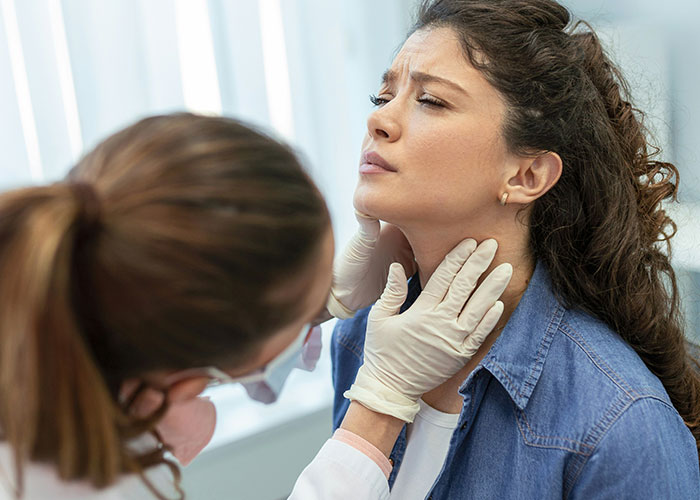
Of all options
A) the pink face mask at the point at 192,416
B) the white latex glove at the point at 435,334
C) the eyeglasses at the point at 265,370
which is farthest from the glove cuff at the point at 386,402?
the eyeglasses at the point at 265,370

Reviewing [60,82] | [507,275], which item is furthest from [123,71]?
[507,275]

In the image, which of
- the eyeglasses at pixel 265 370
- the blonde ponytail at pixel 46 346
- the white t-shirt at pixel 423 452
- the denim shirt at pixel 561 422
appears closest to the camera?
the blonde ponytail at pixel 46 346

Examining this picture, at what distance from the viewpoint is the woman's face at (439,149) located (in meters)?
1.12

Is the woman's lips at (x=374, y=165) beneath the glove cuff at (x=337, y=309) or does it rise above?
above

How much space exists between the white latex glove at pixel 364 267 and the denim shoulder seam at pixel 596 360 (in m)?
0.41

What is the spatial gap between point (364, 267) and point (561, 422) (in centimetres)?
52

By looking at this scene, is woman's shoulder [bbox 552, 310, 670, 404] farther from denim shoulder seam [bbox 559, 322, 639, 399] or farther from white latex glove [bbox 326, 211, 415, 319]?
white latex glove [bbox 326, 211, 415, 319]

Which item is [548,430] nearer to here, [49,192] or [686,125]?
[49,192]

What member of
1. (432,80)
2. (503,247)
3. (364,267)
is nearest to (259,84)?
(364,267)

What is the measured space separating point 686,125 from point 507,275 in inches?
39.4

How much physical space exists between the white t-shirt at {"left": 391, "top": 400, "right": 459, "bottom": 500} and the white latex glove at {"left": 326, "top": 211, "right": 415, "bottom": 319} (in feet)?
0.93

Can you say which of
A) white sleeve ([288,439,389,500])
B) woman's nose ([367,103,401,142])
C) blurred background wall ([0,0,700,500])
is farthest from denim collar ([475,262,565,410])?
blurred background wall ([0,0,700,500])

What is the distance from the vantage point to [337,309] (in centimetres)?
143

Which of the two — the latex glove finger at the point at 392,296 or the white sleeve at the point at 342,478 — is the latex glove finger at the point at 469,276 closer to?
the latex glove finger at the point at 392,296
